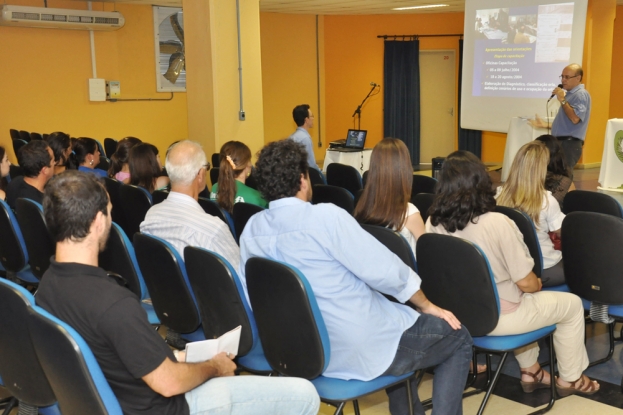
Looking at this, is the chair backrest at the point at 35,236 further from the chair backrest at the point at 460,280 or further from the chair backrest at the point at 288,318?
the chair backrest at the point at 460,280

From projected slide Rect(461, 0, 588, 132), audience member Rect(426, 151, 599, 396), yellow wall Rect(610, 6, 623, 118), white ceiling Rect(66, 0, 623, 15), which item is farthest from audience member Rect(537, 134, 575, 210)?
yellow wall Rect(610, 6, 623, 118)

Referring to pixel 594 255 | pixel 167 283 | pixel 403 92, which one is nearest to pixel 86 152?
pixel 167 283

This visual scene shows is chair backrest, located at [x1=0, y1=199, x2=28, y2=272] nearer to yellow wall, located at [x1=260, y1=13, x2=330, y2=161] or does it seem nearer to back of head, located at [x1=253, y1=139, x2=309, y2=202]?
back of head, located at [x1=253, y1=139, x2=309, y2=202]

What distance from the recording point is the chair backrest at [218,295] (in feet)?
7.38

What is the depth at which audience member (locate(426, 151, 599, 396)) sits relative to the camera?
2.52 meters

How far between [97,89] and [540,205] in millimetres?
8433

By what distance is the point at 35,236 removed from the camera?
131 inches

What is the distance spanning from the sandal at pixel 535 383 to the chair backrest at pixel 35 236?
238 cm

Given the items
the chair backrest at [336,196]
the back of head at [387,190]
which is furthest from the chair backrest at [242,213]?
the chair backrest at [336,196]

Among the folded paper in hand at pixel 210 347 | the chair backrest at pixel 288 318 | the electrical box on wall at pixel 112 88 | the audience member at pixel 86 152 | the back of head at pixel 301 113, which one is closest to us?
the folded paper in hand at pixel 210 347

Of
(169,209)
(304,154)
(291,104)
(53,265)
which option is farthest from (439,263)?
(291,104)

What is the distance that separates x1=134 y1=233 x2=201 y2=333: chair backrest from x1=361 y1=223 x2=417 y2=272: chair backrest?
77cm

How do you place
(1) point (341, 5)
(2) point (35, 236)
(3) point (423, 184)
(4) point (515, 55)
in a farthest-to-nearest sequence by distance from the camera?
1. (1) point (341, 5)
2. (4) point (515, 55)
3. (3) point (423, 184)
4. (2) point (35, 236)

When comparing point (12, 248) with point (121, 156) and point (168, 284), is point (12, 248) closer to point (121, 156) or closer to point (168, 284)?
point (168, 284)
